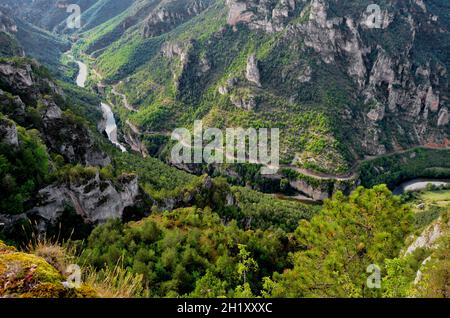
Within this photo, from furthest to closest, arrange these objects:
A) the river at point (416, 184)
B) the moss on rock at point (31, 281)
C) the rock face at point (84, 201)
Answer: the river at point (416, 184) < the rock face at point (84, 201) < the moss on rock at point (31, 281)

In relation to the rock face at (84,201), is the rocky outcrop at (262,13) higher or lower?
higher

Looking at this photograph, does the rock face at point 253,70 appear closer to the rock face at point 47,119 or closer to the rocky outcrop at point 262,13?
the rocky outcrop at point 262,13

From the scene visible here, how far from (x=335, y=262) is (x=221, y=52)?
167303 mm

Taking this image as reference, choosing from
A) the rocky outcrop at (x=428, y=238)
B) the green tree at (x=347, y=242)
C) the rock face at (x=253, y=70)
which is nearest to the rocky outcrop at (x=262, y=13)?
the rock face at (x=253, y=70)

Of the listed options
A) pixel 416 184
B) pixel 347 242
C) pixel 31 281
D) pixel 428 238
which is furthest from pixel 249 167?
pixel 31 281

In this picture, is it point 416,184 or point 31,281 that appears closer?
point 31,281

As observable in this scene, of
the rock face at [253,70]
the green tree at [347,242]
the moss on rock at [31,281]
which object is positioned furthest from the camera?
the rock face at [253,70]

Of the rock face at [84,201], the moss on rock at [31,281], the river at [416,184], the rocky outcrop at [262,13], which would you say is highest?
the rocky outcrop at [262,13]

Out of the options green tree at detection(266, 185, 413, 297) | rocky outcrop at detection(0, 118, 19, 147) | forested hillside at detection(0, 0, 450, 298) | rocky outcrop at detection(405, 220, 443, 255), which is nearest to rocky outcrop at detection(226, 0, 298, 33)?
forested hillside at detection(0, 0, 450, 298)

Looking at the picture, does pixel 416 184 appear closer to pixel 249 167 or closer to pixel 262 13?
pixel 249 167

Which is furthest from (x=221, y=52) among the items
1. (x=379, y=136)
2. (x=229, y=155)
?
(x=379, y=136)

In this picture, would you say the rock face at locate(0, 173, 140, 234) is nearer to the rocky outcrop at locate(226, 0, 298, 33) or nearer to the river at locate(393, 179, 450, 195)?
the river at locate(393, 179, 450, 195)

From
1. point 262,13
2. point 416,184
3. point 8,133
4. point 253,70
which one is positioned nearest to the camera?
point 8,133

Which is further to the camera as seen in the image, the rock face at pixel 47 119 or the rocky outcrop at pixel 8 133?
the rock face at pixel 47 119
